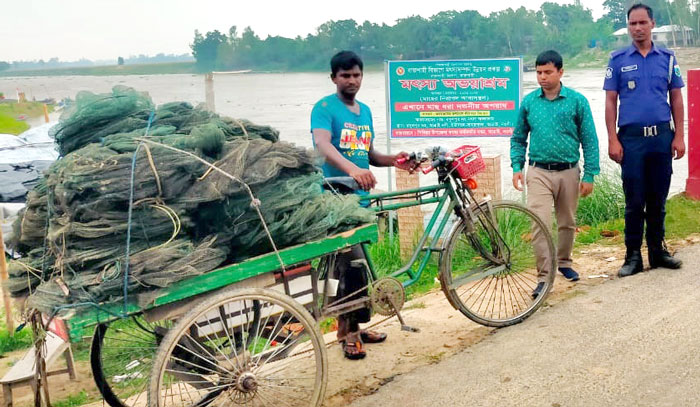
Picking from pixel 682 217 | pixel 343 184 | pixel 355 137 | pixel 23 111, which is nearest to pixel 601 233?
pixel 682 217

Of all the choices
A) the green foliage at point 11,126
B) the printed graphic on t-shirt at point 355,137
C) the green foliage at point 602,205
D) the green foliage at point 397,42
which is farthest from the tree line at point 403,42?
the printed graphic on t-shirt at point 355,137

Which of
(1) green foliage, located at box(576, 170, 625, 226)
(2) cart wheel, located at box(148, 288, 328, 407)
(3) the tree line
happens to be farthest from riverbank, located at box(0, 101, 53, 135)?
(2) cart wheel, located at box(148, 288, 328, 407)

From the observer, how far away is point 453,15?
113 ft

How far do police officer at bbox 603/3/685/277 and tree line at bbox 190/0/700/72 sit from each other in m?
23.0

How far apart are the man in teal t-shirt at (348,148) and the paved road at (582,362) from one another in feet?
1.50

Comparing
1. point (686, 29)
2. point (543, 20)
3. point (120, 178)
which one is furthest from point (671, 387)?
point (686, 29)

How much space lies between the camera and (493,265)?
197 inches

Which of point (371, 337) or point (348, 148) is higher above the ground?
point (348, 148)

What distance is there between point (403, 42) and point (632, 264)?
96.8 ft

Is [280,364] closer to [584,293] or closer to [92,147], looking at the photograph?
[92,147]

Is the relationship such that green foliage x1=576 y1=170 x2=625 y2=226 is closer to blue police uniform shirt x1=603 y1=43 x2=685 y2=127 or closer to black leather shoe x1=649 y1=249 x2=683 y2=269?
black leather shoe x1=649 y1=249 x2=683 y2=269

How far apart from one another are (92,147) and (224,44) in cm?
3349

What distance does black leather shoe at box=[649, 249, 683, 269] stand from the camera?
586 cm

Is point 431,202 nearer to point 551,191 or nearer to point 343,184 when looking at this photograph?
point 343,184
